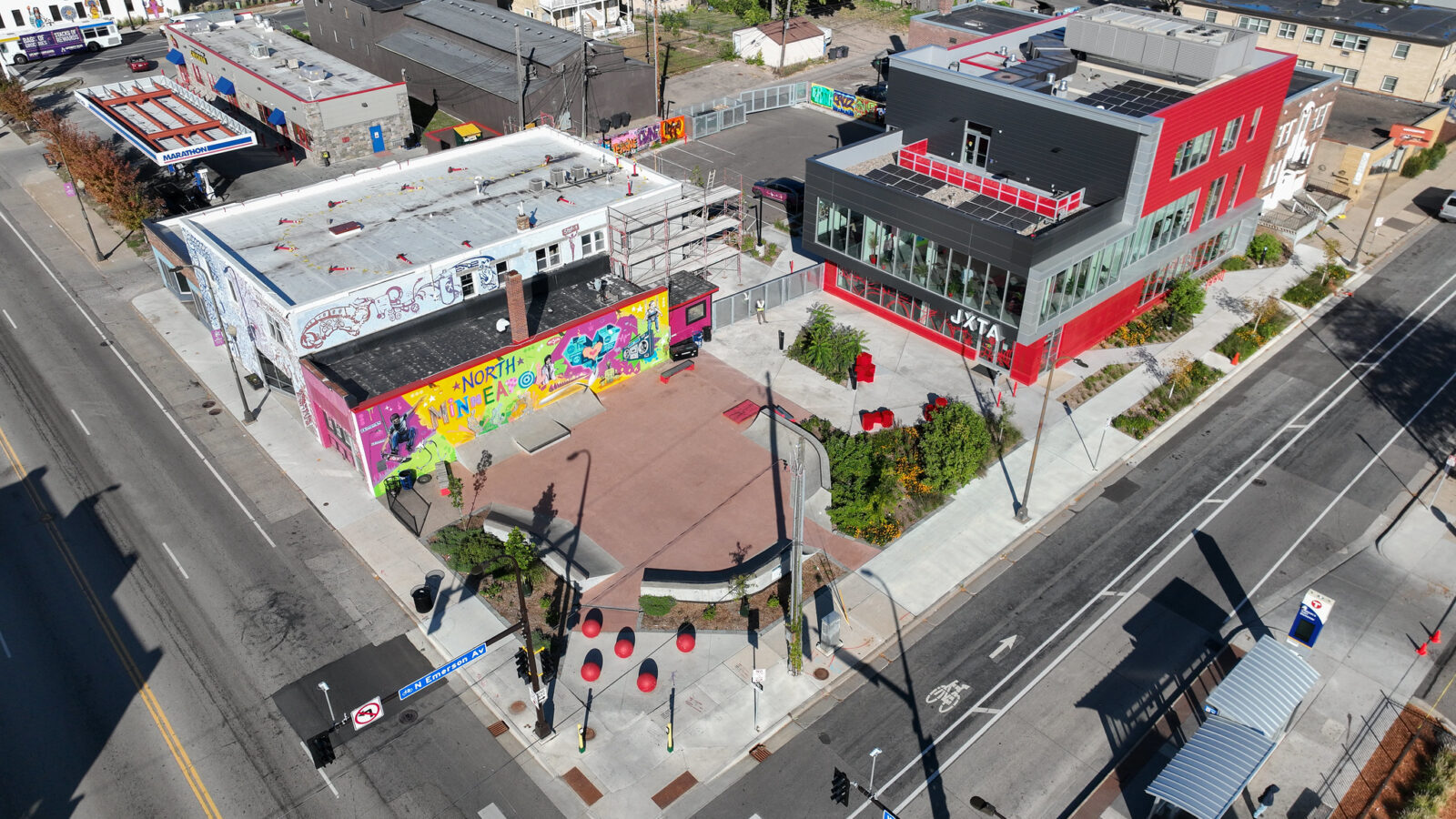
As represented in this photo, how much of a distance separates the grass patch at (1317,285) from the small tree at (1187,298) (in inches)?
297

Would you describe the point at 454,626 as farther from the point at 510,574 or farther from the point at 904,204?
the point at 904,204

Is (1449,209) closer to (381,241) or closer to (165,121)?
(381,241)

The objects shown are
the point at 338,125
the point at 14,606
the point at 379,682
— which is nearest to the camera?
the point at 379,682

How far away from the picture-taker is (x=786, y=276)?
58781mm

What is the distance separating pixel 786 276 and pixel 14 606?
134 ft

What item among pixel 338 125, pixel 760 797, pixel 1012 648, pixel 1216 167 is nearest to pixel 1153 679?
pixel 1012 648

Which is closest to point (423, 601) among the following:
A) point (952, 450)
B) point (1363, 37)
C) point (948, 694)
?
point (948, 694)

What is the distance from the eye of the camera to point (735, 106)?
3332 inches

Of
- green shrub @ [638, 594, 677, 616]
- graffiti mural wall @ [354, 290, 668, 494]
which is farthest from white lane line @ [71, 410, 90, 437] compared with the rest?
green shrub @ [638, 594, 677, 616]

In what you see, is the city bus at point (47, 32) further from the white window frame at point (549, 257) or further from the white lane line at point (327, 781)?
the white lane line at point (327, 781)

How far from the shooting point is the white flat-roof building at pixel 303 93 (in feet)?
244

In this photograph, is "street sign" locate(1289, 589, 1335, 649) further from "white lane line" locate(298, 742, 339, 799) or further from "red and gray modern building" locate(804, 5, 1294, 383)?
"white lane line" locate(298, 742, 339, 799)

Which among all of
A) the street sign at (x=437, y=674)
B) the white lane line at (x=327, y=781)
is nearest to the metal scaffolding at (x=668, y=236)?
the street sign at (x=437, y=674)

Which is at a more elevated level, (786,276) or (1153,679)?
(786,276)
